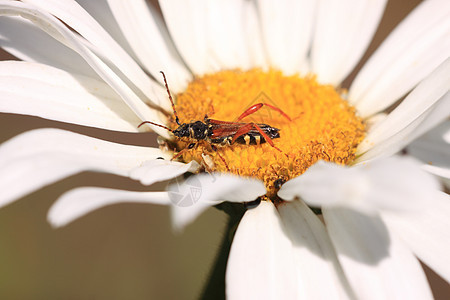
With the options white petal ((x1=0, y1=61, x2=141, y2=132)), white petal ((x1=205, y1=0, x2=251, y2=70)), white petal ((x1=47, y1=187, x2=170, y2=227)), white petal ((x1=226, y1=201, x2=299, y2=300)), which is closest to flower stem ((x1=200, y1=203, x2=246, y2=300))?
white petal ((x1=226, y1=201, x2=299, y2=300))

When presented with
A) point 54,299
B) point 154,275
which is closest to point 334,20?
point 154,275

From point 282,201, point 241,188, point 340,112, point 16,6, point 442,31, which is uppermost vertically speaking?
point 442,31

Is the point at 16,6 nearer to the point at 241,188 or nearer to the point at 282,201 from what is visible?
the point at 241,188

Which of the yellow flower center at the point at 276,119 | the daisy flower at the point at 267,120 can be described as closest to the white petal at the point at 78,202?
the daisy flower at the point at 267,120

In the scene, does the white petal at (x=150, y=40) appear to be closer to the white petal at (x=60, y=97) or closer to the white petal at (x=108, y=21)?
the white petal at (x=108, y=21)

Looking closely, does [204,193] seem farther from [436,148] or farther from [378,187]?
[436,148]

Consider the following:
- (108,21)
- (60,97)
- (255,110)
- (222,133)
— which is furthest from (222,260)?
(108,21)

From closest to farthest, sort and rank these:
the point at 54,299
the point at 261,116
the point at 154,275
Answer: the point at 261,116, the point at 54,299, the point at 154,275

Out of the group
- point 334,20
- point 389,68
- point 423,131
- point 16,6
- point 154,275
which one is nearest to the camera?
point 423,131

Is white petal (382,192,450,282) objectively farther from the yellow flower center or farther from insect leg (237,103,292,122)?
insect leg (237,103,292,122)
